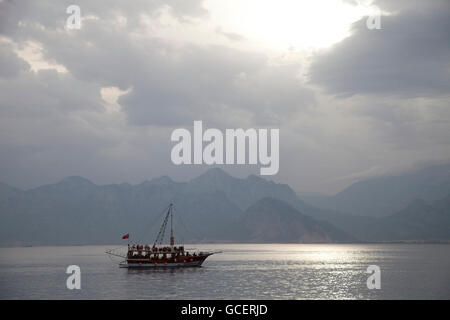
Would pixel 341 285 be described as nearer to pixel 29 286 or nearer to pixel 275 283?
pixel 275 283

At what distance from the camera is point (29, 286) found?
10419 cm

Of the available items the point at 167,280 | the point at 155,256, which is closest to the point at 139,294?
the point at 167,280

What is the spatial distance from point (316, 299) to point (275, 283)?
26308 mm
